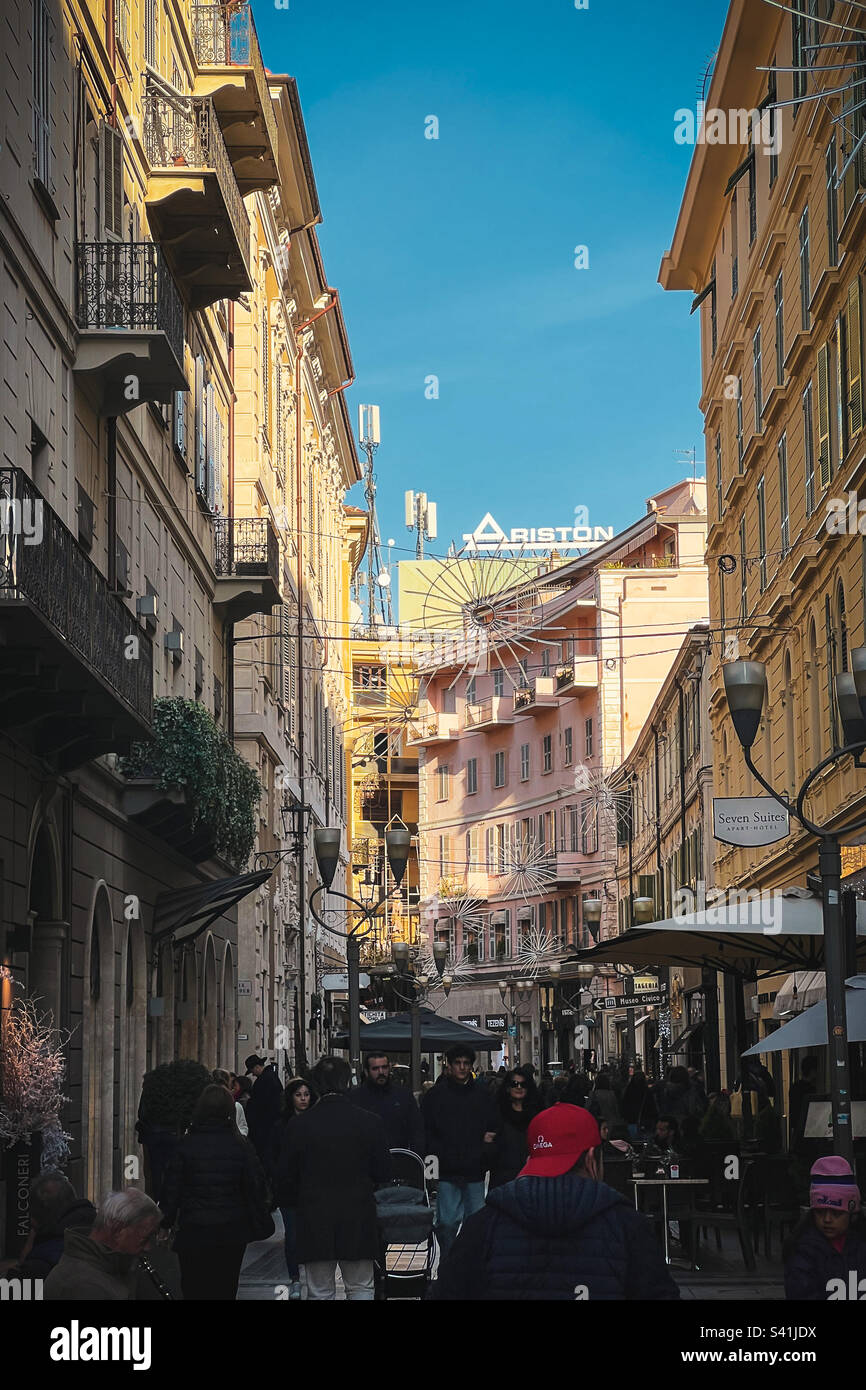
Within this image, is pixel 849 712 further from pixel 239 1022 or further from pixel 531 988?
pixel 531 988

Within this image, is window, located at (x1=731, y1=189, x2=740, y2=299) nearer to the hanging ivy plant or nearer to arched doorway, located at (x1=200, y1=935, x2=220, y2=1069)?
arched doorway, located at (x1=200, y1=935, x2=220, y2=1069)

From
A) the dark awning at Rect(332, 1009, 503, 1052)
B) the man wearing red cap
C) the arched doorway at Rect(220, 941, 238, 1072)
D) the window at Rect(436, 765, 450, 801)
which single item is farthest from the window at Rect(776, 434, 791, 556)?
the window at Rect(436, 765, 450, 801)

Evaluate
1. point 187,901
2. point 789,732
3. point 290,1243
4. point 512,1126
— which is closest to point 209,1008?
point 187,901

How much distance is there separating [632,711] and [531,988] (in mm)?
12545

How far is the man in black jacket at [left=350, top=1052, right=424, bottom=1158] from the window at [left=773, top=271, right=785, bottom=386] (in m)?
18.4

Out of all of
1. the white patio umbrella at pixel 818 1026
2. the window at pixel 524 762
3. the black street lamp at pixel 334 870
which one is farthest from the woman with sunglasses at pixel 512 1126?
the window at pixel 524 762

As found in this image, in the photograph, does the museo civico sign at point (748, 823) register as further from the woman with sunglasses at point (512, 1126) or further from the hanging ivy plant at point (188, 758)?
the hanging ivy plant at point (188, 758)

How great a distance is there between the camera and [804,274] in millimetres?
29703

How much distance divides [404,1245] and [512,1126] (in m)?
3.88

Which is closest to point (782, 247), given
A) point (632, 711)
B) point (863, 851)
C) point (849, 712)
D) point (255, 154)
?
point (255, 154)

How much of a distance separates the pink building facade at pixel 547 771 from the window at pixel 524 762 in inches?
4.4

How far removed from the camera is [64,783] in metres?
19.8

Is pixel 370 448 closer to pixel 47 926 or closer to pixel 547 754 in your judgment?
pixel 547 754

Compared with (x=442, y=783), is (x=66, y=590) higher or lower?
lower
